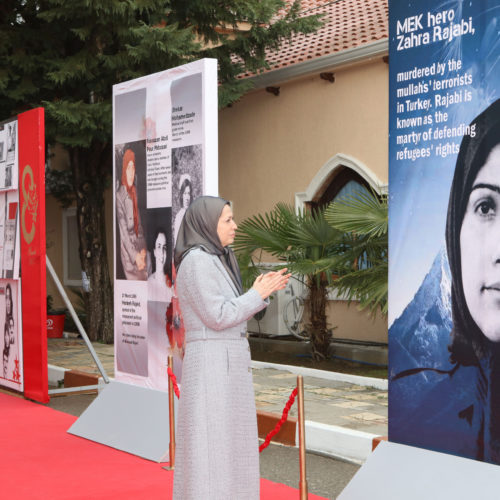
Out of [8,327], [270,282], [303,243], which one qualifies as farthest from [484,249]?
[8,327]

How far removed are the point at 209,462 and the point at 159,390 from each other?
3.02 m

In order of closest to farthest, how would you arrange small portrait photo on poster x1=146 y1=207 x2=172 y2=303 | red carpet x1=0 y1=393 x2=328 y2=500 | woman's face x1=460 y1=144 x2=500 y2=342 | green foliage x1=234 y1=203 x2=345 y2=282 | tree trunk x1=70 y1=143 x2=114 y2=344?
woman's face x1=460 y1=144 x2=500 y2=342, red carpet x1=0 y1=393 x2=328 y2=500, small portrait photo on poster x1=146 y1=207 x2=172 y2=303, green foliage x1=234 y1=203 x2=345 y2=282, tree trunk x1=70 y1=143 x2=114 y2=344

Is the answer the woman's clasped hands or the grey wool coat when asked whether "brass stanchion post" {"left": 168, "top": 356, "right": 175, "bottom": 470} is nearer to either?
the grey wool coat

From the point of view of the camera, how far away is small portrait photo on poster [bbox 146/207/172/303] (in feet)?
24.2

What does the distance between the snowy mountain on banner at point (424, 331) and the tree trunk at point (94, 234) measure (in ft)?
36.0

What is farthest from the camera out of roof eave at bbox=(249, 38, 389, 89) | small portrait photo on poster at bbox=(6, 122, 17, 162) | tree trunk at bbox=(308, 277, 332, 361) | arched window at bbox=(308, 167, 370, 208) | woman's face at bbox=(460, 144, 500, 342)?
arched window at bbox=(308, 167, 370, 208)

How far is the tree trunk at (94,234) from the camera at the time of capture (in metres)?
15.5

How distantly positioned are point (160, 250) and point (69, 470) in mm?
1933

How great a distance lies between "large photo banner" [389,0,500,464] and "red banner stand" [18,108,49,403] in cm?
514

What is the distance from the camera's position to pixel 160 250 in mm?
7512

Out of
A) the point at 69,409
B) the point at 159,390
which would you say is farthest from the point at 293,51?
the point at 159,390

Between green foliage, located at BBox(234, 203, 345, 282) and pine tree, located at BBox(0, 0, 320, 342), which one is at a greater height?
pine tree, located at BBox(0, 0, 320, 342)

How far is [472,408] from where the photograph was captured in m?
4.59

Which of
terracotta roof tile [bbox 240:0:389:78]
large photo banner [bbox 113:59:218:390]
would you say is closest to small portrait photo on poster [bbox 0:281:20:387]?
large photo banner [bbox 113:59:218:390]
